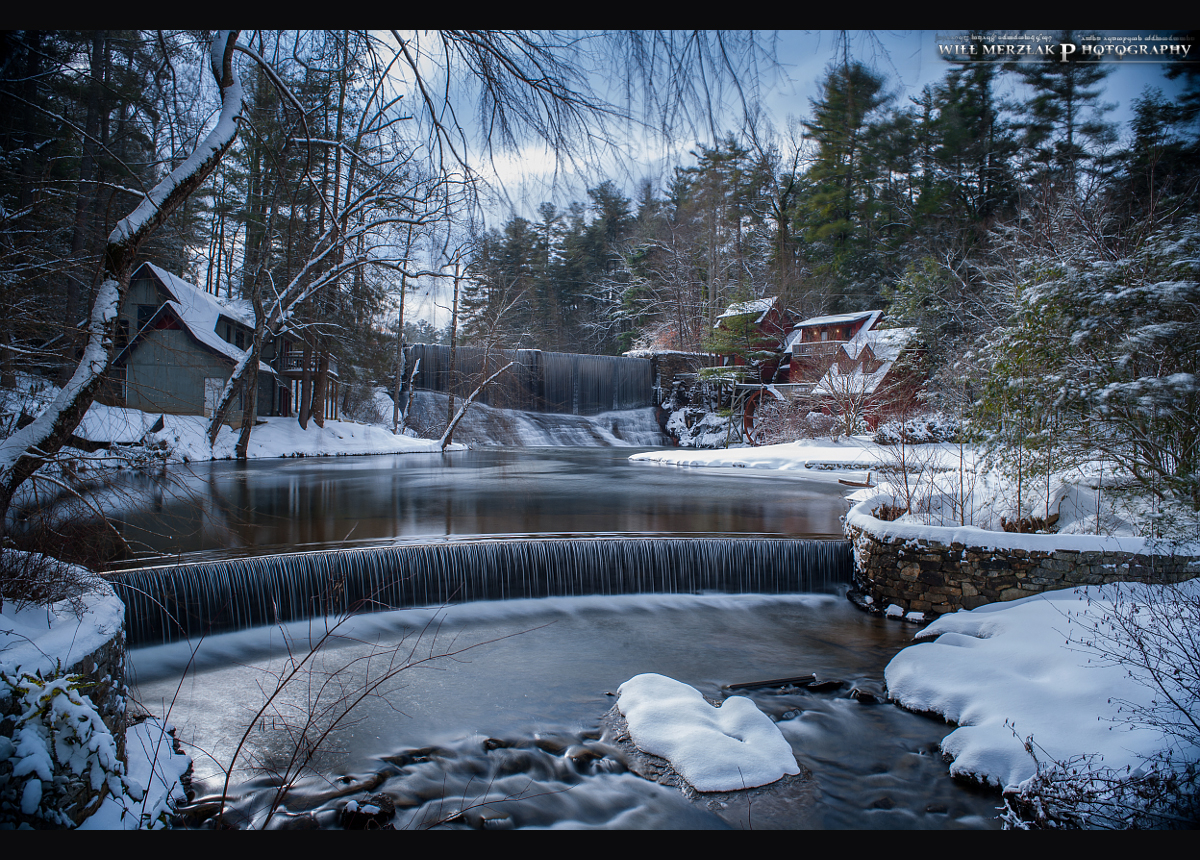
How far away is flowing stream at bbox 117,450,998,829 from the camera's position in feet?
11.8

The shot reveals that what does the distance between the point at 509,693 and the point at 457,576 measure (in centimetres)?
252

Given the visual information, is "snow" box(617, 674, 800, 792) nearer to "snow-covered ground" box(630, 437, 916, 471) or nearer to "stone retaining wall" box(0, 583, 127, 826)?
"stone retaining wall" box(0, 583, 127, 826)

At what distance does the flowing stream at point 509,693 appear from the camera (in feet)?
11.8

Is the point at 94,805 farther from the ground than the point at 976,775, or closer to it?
farther from the ground

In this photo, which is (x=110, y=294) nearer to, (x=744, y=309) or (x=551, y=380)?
(x=744, y=309)

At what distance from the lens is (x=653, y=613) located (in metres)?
7.19

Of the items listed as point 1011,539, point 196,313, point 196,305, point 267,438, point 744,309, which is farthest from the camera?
point 744,309

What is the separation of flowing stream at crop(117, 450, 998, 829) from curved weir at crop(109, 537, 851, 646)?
21 cm

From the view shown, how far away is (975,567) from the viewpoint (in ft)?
21.2

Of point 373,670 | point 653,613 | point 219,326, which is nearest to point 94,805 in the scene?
point 373,670

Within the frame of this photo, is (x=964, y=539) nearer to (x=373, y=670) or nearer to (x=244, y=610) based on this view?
(x=373, y=670)

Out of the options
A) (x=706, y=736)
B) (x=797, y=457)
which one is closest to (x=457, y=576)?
(x=706, y=736)

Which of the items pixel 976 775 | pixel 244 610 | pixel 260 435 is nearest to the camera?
pixel 976 775

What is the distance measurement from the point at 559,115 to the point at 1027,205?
1034 inches
